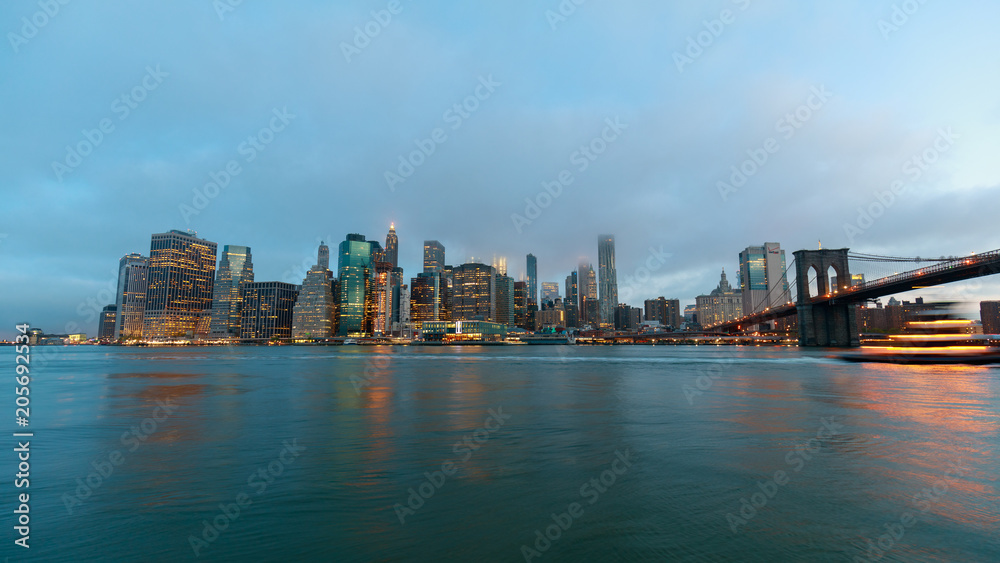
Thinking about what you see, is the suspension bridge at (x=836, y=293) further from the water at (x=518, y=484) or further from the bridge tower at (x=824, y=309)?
the water at (x=518, y=484)

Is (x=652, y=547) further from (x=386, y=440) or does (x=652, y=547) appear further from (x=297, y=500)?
(x=386, y=440)

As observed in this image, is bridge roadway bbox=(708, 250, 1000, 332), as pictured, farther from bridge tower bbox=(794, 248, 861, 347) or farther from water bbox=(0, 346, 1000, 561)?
water bbox=(0, 346, 1000, 561)

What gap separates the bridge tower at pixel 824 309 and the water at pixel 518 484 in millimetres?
93935

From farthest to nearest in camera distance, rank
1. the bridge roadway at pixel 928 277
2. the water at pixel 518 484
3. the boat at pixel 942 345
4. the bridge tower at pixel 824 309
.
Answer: the bridge tower at pixel 824 309
the bridge roadway at pixel 928 277
the boat at pixel 942 345
the water at pixel 518 484

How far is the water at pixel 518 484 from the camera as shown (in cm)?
737

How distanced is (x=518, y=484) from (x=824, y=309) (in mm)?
116393

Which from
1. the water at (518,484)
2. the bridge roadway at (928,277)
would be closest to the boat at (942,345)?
the bridge roadway at (928,277)

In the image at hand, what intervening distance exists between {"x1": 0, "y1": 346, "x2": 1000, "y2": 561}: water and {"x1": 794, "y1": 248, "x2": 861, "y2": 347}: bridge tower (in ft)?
308

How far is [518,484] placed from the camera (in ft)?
34.7

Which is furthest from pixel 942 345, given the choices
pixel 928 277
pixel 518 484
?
pixel 518 484

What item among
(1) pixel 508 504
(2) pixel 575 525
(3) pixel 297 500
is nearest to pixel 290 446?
(3) pixel 297 500

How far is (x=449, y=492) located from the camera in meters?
10.0

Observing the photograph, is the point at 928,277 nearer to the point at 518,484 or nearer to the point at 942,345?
the point at 942,345

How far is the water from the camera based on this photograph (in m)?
7.37
